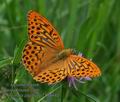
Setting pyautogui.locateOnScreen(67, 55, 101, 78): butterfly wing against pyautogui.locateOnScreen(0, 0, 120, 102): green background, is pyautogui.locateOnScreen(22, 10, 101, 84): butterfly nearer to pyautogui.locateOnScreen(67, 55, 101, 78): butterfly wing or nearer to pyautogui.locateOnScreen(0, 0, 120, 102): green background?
pyautogui.locateOnScreen(67, 55, 101, 78): butterfly wing

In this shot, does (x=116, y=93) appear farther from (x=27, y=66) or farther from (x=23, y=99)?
(x=27, y=66)

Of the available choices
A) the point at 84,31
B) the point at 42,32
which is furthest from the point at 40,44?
the point at 84,31

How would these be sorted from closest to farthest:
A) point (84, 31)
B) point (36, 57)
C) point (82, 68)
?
point (82, 68) → point (36, 57) → point (84, 31)

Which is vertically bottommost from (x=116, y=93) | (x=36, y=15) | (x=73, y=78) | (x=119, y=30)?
(x=116, y=93)

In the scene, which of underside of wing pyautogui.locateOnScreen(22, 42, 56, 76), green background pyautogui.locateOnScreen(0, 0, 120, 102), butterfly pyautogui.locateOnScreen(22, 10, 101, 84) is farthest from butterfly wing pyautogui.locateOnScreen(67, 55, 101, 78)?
green background pyautogui.locateOnScreen(0, 0, 120, 102)

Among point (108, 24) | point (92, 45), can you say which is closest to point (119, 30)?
point (108, 24)

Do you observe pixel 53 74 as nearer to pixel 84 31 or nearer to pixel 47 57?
pixel 47 57

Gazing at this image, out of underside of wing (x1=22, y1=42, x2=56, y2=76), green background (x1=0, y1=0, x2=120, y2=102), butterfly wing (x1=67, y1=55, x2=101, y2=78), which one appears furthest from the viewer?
green background (x1=0, y1=0, x2=120, y2=102)
